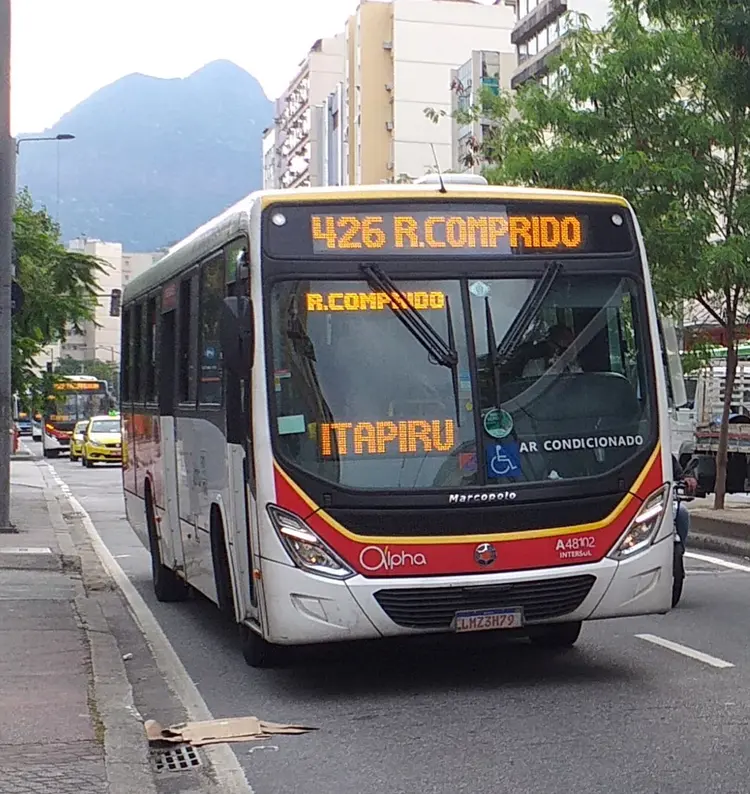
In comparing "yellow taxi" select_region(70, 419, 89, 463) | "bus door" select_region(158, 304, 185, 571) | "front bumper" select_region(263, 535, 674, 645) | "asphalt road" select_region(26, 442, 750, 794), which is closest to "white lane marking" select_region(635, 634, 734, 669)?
"asphalt road" select_region(26, 442, 750, 794)

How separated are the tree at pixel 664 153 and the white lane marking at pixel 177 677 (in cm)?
799

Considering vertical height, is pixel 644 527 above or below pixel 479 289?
below

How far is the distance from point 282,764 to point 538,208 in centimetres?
372

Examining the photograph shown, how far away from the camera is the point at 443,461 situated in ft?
28.3

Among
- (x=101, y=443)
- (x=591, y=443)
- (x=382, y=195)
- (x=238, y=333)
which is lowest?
(x=101, y=443)

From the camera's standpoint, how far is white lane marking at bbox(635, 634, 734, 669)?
958 cm

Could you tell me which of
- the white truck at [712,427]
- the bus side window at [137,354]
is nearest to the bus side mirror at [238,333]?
the bus side window at [137,354]

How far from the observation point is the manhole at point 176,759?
7368mm

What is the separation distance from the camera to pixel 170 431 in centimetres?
1202

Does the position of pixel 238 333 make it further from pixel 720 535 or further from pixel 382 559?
pixel 720 535

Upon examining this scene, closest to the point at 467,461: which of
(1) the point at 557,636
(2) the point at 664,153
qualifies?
(1) the point at 557,636

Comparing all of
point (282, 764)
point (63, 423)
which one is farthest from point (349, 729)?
point (63, 423)

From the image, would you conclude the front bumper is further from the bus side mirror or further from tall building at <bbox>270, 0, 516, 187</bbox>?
tall building at <bbox>270, 0, 516, 187</bbox>

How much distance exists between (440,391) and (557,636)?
7.97ft
